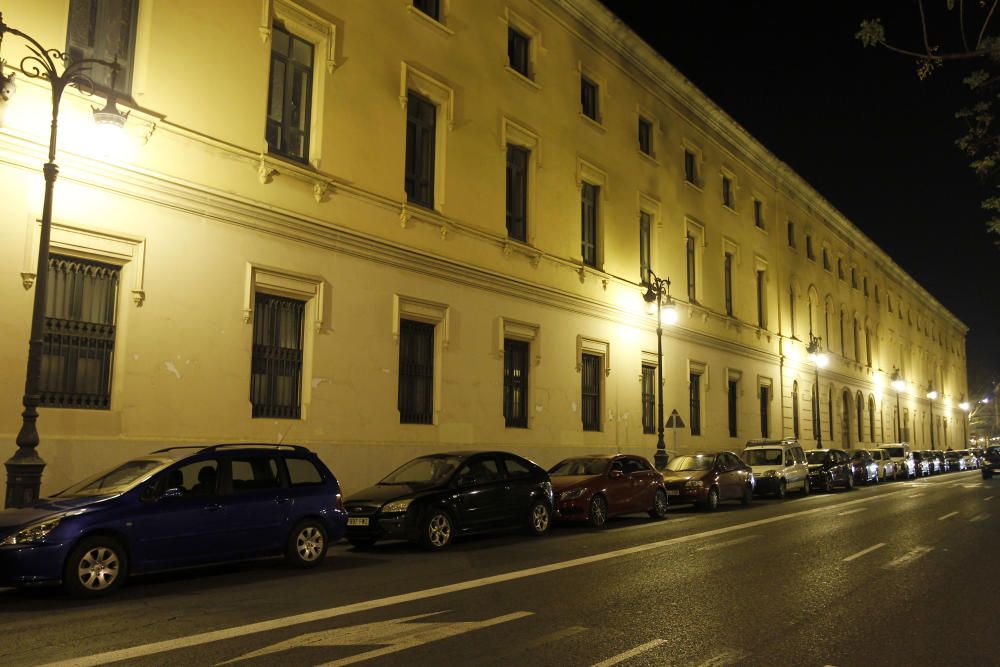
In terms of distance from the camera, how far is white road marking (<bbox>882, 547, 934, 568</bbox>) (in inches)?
449

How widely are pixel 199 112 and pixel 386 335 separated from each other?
19.9 feet

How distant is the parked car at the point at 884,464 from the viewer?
3919 cm

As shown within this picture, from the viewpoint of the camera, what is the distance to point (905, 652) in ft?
21.7

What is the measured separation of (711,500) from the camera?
71.7ft

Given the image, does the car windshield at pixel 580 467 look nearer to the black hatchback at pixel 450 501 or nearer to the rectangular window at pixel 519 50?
the black hatchback at pixel 450 501

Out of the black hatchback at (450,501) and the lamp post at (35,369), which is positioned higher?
the lamp post at (35,369)

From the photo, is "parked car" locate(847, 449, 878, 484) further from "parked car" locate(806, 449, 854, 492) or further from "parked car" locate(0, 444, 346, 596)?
"parked car" locate(0, 444, 346, 596)

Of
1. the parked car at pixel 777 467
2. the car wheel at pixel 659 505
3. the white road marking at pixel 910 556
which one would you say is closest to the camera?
the white road marking at pixel 910 556

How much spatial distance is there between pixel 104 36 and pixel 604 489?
12752 millimetres

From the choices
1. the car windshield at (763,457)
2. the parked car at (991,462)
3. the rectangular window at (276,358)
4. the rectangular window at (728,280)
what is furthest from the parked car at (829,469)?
the rectangular window at (276,358)

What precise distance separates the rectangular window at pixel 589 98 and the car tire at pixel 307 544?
63.3 ft

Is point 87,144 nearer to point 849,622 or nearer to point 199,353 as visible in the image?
point 199,353

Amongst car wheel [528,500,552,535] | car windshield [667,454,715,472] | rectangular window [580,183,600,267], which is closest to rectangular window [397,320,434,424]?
car wheel [528,500,552,535]

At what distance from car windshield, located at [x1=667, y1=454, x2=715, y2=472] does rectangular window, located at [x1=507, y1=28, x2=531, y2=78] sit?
39.5 feet
